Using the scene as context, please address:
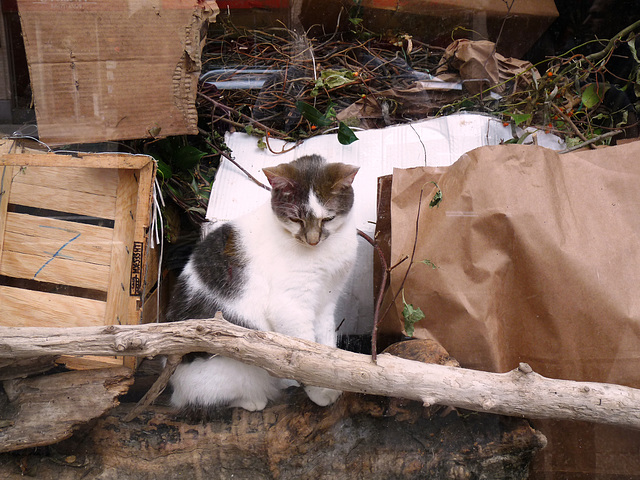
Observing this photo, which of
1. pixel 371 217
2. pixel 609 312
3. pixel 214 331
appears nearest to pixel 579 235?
pixel 609 312

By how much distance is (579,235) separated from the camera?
1021mm

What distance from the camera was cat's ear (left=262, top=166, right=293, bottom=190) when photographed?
3.78 feet

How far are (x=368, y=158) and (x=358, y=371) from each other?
76 cm

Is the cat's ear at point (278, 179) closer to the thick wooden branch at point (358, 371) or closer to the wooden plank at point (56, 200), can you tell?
the thick wooden branch at point (358, 371)

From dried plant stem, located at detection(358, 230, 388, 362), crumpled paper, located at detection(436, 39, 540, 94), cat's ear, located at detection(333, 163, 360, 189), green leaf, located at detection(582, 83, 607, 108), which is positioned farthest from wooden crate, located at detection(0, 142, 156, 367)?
green leaf, located at detection(582, 83, 607, 108)

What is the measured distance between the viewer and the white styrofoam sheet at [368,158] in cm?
140

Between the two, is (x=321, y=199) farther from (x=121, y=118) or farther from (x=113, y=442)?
(x=113, y=442)

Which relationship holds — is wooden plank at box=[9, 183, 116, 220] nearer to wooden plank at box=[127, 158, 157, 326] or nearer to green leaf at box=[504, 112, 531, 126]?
wooden plank at box=[127, 158, 157, 326]

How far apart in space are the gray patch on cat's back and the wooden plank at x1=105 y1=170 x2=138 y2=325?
0.61 feet

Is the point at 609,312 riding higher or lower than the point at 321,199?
lower

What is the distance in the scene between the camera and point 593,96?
145 cm

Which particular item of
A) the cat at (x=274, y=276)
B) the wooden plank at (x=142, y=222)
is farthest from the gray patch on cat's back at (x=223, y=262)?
the wooden plank at (x=142, y=222)

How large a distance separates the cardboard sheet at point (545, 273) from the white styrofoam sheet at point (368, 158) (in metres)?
0.27

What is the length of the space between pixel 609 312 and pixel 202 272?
100 cm
